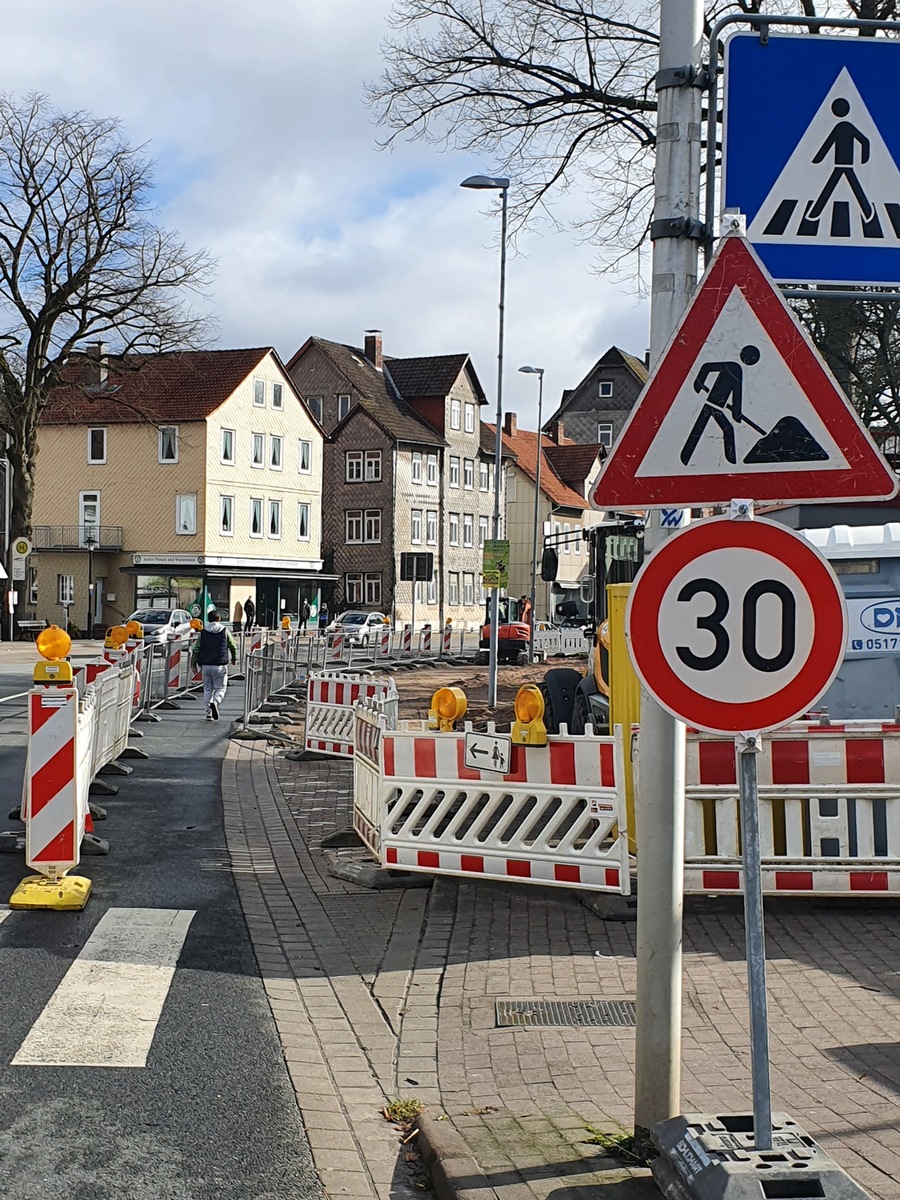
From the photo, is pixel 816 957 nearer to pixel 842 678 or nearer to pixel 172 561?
pixel 842 678

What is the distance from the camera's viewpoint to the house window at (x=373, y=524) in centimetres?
7612

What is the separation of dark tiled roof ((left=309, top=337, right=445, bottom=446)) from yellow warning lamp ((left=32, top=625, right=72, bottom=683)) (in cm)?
6649

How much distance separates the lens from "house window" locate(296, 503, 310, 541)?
2758 inches

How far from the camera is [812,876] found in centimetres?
867

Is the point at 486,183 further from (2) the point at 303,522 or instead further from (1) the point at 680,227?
(2) the point at 303,522

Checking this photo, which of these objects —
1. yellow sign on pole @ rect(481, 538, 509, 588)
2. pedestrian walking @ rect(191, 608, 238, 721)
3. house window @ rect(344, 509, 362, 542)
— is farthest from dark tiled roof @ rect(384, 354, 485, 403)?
pedestrian walking @ rect(191, 608, 238, 721)

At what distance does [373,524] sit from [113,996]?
70.0 metres

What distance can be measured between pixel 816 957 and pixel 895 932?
34.5 inches

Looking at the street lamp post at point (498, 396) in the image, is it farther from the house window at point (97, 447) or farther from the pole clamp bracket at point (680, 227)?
the house window at point (97, 447)

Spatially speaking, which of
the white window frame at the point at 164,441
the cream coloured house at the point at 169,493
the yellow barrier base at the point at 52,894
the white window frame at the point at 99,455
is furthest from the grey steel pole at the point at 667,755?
the white window frame at the point at 99,455

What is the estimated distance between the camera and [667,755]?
4.84m

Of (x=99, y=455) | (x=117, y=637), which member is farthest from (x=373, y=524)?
(x=117, y=637)

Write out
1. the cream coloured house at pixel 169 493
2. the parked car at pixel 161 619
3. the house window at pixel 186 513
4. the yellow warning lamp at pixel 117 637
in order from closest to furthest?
1. the yellow warning lamp at pixel 117 637
2. the parked car at pixel 161 619
3. the house window at pixel 186 513
4. the cream coloured house at pixel 169 493

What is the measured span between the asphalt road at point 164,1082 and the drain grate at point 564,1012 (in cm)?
111
